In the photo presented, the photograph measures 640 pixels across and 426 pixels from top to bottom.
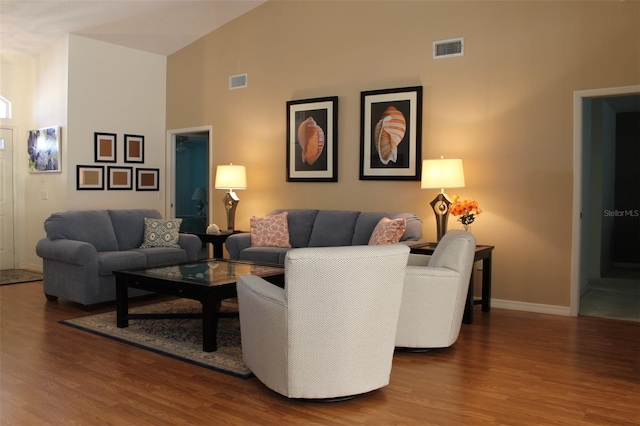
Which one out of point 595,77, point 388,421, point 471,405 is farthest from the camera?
point 595,77

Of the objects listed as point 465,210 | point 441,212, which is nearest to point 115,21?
point 441,212

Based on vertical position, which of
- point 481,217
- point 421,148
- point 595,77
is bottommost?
point 481,217

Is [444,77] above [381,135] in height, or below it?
above

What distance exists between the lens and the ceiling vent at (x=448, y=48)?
5530 mm

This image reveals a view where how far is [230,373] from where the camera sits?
131 inches

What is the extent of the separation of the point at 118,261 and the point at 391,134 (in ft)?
10.1

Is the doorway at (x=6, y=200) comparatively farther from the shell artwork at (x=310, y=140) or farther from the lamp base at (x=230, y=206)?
the shell artwork at (x=310, y=140)

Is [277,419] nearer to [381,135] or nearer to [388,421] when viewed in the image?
[388,421]

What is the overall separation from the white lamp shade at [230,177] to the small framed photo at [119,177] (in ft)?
4.91

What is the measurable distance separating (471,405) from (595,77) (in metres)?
3.40

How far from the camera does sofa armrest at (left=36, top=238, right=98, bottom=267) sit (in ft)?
16.6

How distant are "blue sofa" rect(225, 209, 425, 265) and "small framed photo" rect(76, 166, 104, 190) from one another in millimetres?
2196

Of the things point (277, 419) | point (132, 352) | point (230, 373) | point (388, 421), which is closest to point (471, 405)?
point (388, 421)

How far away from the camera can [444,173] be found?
5.17m
